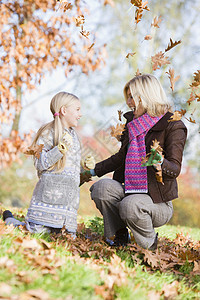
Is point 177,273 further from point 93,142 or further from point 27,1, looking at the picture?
point 27,1

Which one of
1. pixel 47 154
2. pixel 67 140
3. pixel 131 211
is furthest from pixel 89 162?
pixel 131 211

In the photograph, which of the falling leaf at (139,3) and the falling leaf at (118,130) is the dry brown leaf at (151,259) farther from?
the falling leaf at (139,3)

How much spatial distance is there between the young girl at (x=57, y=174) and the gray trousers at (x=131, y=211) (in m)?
0.24

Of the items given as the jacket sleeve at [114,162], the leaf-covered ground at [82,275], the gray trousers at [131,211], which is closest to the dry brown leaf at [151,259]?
the leaf-covered ground at [82,275]

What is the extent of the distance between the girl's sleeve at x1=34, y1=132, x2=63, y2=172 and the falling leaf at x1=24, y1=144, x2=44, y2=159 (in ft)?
0.10

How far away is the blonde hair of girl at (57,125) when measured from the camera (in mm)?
2602

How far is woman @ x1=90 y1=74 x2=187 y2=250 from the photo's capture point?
2.31 metres

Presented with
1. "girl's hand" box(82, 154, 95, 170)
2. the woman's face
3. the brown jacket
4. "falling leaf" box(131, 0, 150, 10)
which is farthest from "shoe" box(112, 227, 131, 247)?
"falling leaf" box(131, 0, 150, 10)

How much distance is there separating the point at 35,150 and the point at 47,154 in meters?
0.10

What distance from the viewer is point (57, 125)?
268cm

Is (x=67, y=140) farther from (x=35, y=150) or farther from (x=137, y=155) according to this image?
(x=137, y=155)

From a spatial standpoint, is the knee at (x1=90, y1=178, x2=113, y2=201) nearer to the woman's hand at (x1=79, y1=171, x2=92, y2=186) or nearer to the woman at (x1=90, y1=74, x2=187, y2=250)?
the woman at (x1=90, y1=74, x2=187, y2=250)

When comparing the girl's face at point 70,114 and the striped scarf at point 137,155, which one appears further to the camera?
the girl's face at point 70,114

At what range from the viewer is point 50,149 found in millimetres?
2627
